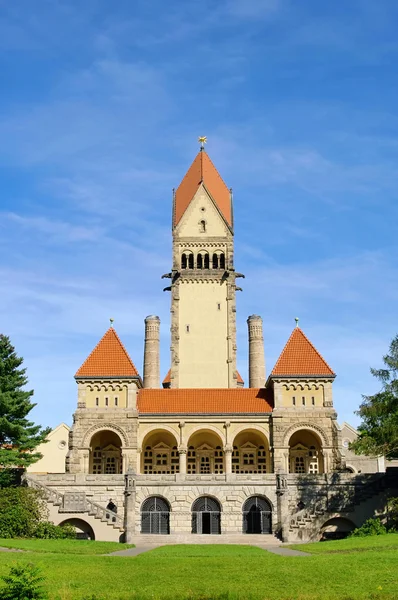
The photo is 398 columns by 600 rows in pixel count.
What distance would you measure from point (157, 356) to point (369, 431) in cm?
2826

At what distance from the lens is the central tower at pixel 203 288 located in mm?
63438

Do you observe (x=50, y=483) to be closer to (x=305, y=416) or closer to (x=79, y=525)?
(x=79, y=525)

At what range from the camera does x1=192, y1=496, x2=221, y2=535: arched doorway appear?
43.6 metres

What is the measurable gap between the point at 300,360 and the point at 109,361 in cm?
1420

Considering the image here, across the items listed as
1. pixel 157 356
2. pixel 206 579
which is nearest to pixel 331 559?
pixel 206 579

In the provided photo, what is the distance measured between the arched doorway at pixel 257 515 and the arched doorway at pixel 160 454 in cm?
1190

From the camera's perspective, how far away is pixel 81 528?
42281 mm

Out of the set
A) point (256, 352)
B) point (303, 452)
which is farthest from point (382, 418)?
point (256, 352)

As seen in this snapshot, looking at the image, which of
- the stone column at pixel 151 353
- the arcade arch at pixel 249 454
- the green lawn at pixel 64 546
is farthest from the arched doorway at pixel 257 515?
the stone column at pixel 151 353

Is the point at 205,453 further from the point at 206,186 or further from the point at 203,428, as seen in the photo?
the point at 206,186

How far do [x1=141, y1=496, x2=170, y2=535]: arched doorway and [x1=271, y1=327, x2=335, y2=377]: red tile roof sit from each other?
1364 centimetres

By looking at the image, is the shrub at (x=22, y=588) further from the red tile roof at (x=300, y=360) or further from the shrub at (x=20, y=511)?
the red tile roof at (x=300, y=360)

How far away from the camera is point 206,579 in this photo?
20.3 meters

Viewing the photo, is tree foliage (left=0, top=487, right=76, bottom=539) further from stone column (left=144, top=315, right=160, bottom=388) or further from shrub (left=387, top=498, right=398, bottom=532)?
stone column (left=144, top=315, right=160, bottom=388)
